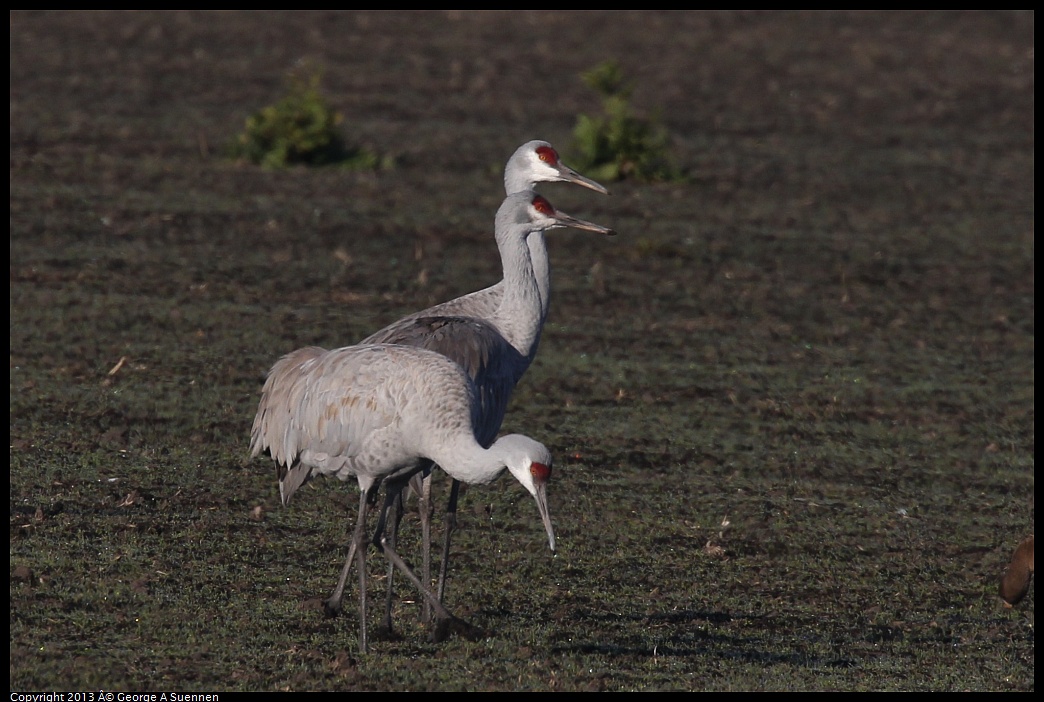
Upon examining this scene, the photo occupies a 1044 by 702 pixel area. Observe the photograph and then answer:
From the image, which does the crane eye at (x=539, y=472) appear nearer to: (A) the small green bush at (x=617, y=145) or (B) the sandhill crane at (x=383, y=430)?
(B) the sandhill crane at (x=383, y=430)

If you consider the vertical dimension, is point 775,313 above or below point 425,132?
below

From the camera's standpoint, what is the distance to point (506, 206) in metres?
8.26

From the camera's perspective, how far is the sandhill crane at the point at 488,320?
293 inches

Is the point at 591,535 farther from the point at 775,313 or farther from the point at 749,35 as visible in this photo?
the point at 749,35

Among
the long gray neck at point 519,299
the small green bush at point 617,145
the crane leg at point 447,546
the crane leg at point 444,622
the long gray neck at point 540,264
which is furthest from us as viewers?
the small green bush at point 617,145

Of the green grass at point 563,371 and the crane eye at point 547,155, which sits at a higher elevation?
the crane eye at point 547,155

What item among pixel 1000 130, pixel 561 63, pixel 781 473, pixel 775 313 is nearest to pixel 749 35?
pixel 561 63

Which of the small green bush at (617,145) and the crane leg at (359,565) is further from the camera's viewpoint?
the small green bush at (617,145)

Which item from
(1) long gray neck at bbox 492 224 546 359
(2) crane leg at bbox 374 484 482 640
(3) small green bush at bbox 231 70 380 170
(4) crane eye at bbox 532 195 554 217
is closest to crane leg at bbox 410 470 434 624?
(2) crane leg at bbox 374 484 482 640

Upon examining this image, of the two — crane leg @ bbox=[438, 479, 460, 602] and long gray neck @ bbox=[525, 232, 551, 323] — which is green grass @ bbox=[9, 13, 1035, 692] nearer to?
crane leg @ bbox=[438, 479, 460, 602]

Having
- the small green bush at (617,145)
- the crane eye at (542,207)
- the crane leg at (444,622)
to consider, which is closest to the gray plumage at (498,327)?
the crane eye at (542,207)

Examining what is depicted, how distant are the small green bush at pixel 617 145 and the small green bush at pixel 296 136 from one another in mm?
2145

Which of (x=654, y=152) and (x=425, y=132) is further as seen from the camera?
(x=425, y=132)

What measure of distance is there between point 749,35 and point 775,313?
12.4m
